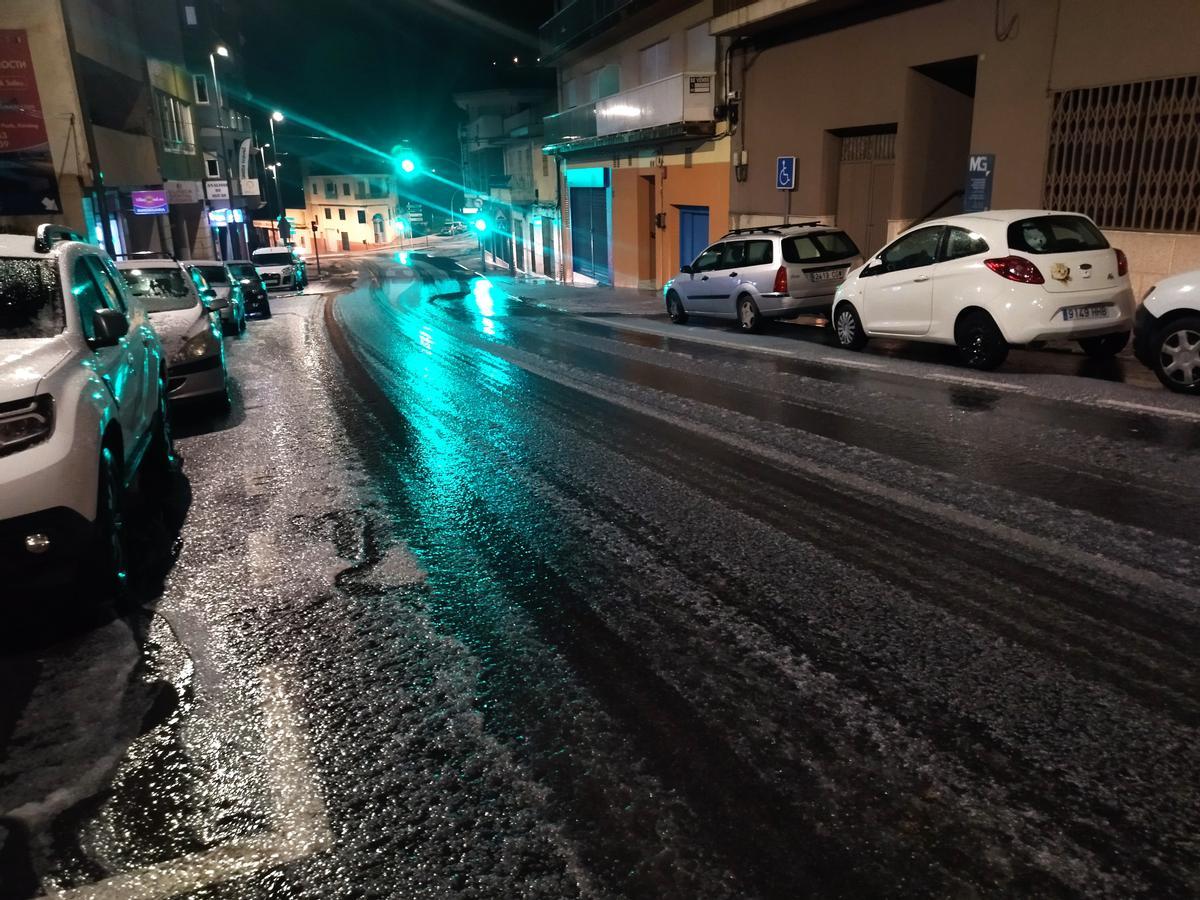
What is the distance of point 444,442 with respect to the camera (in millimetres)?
7637

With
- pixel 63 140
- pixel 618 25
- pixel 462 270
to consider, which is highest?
pixel 618 25

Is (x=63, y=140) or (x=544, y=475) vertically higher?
(x=63, y=140)

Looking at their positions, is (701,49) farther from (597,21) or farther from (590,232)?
(590,232)

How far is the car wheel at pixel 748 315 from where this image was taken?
14.8 m

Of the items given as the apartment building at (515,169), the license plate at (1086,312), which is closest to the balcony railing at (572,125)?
the apartment building at (515,169)

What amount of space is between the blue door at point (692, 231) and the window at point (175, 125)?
26560 millimetres

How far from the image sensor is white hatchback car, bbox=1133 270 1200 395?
796 centimetres

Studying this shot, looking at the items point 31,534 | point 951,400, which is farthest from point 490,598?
point 951,400

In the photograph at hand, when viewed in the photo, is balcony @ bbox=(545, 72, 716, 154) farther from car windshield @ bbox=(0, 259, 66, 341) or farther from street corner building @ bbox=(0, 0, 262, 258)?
car windshield @ bbox=(0, 259, 66, 341)

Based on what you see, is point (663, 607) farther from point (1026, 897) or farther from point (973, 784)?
point (1026, 897)

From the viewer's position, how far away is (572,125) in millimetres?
33312

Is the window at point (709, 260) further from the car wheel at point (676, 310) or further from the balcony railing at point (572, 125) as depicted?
the balcony railing at point (572, 125)

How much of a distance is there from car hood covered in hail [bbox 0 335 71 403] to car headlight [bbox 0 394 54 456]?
0.14ft

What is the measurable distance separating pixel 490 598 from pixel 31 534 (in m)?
2.06
